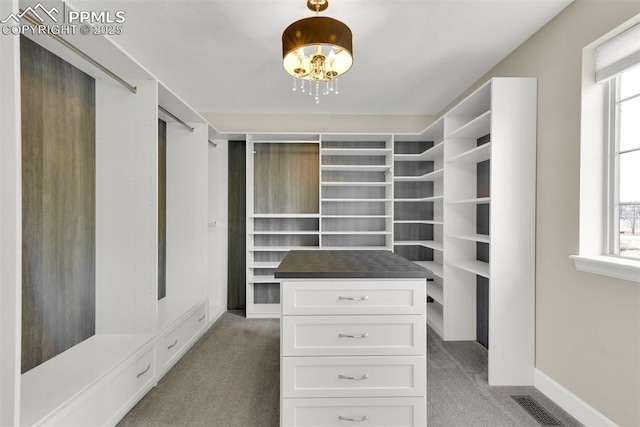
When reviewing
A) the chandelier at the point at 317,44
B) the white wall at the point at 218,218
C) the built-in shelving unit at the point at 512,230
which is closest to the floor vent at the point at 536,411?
the built-in shelving unit at the point at 512,230

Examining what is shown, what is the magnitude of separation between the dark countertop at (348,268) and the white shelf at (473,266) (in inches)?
36.6

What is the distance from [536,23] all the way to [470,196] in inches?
58.0

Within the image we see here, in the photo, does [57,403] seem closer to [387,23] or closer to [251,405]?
[251,405]

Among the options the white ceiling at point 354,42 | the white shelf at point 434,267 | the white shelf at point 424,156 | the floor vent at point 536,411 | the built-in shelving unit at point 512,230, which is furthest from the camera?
the white shelf at point 424,156

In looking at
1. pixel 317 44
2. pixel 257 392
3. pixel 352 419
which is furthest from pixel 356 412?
pixel 317 44

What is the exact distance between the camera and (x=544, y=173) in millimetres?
2111

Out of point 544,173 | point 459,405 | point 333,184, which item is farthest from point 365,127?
point 459,405

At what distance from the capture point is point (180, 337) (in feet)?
8.73

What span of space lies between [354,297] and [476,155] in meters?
1.87

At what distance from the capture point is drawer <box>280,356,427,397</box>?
155cm

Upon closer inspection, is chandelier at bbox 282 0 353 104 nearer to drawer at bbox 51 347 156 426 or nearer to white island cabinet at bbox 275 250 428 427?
white island cabinet at bbox 275 250 428 427

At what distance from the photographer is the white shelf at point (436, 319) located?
125 inches

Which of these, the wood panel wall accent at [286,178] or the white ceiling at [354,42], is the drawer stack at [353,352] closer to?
the white ceiling at [354,42]

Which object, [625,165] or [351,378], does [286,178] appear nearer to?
[351,378]
